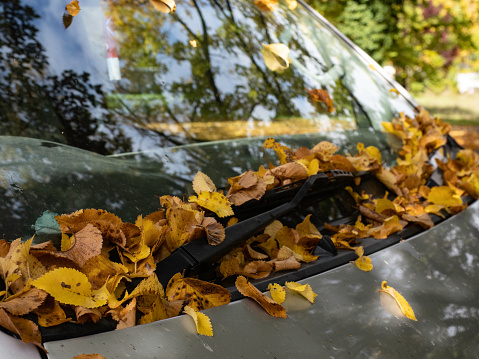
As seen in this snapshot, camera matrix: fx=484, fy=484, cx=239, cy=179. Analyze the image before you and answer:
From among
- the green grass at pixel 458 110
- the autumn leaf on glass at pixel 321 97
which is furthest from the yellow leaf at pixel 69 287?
the green grass at pixel 458 110

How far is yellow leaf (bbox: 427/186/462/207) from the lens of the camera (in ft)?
5.89

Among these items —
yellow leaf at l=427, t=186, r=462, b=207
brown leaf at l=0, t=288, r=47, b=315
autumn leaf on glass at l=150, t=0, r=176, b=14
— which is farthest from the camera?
autumn leaf on glass at l=150, t=0, r=176, b=14

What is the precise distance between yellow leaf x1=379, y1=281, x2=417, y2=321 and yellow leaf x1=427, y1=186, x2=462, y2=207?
638mm

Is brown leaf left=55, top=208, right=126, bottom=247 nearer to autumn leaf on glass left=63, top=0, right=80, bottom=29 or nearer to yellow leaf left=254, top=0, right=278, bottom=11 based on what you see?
autumn leaf on glass left=63, top=0, right=80, bottom=29

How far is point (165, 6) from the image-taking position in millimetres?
2230

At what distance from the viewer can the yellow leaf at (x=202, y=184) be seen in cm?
147

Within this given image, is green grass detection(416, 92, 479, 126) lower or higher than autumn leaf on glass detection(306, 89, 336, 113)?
lower

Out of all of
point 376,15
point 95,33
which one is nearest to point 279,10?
point 95,33

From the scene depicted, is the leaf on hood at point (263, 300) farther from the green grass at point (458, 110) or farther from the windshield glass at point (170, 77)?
the green grass at point (458, 110)

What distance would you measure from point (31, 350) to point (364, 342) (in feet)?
2.35

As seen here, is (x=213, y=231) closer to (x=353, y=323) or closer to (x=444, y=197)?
(x=353, y=323)

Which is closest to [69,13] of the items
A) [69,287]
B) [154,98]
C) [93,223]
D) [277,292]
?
[154,98]

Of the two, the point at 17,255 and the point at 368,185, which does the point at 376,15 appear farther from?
the point at 17,255

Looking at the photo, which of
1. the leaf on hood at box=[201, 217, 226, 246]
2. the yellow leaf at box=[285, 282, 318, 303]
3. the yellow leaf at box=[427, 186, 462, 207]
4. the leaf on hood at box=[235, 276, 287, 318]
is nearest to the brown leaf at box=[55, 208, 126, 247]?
the leaf on hood at box=[201, 217, 226, 246]
